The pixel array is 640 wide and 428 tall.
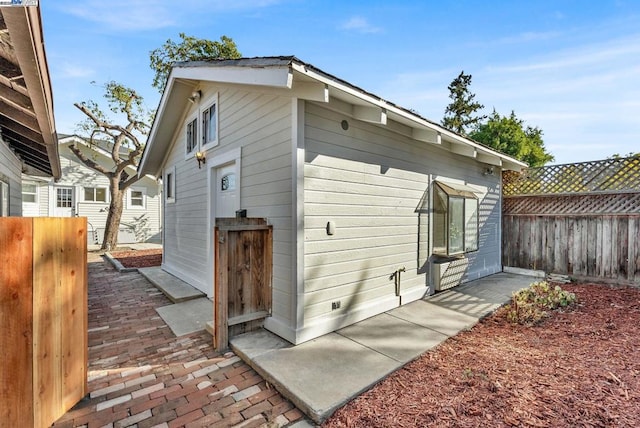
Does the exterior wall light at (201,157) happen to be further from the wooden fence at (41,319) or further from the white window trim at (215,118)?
the wooden fence at (41,319)

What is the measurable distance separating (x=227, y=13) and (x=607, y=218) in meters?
9.87

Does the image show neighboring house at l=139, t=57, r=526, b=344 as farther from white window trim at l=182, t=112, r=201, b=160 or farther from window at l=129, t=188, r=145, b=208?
window at l=129, t=188, r=145, b=208

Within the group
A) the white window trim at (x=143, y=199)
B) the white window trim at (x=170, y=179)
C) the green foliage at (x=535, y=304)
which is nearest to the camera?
the green foliage at (x=535, y=304)

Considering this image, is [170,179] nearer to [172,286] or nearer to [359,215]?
[172,286]

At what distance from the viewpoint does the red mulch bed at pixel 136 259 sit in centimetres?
928

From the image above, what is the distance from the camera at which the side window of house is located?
255 inches

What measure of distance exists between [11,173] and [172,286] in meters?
4.45

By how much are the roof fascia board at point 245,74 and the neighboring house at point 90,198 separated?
11.8 meters

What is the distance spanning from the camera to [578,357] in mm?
3148

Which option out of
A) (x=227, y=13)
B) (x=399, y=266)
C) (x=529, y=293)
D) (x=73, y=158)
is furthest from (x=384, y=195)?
(x=73, y=158)

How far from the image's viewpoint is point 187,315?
4.69 m

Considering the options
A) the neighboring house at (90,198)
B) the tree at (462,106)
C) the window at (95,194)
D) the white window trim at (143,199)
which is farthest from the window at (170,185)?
the tree at (462,106)

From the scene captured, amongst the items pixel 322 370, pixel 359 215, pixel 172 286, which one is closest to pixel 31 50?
pixel 359 215

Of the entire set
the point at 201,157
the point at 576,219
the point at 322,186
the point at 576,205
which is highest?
the point at 201,157
